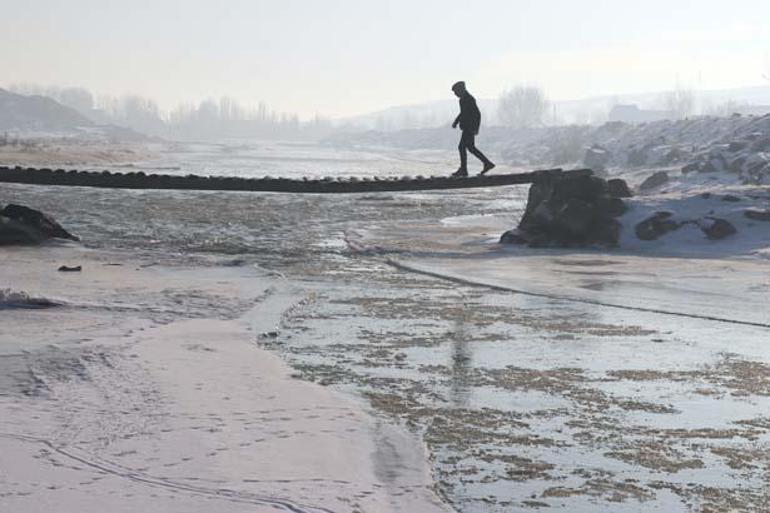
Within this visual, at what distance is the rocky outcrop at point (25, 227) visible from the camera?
1619 centimetres

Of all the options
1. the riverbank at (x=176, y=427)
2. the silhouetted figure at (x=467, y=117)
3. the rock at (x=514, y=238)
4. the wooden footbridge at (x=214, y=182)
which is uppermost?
the silhouetted figure at (x=467, y=117)

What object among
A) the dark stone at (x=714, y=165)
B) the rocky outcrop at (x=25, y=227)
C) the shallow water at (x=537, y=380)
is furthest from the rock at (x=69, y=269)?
the dark stone at (x=714, y=165)

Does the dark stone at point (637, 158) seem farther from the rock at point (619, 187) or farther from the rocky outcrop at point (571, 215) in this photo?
the rocky outcrop at point (571, 215)

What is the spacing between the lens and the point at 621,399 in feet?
22.9

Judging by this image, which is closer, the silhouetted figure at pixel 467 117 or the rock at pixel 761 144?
the silhouetted figure at pixel 467 117

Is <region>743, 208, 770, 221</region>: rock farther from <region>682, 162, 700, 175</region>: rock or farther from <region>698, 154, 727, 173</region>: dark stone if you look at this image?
<region>682, 162, 700, 175</region>: rock

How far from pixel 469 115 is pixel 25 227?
25.2 feet

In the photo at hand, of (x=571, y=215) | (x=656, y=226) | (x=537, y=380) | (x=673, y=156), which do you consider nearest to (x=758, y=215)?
(x=656, y=226)

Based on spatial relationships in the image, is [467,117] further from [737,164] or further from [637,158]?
[637,158]

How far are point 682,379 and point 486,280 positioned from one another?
20.1ft

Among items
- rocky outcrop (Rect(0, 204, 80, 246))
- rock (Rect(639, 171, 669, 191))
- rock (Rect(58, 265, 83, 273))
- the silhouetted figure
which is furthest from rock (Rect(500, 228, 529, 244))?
rock (Rect(639, 171, 669, 191))

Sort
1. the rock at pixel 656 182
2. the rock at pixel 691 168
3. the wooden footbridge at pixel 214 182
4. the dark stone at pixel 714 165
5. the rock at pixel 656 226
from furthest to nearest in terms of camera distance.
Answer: the rock at pixel 691 168
the dark stone at pixel 714 165
the rock at pixel 656 182
the wooden footbridge at pixel 214 182
the rock at pixel 656 226

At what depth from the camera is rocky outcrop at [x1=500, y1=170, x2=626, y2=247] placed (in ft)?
61.8

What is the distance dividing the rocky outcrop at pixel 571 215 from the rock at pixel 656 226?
0.43 meters
